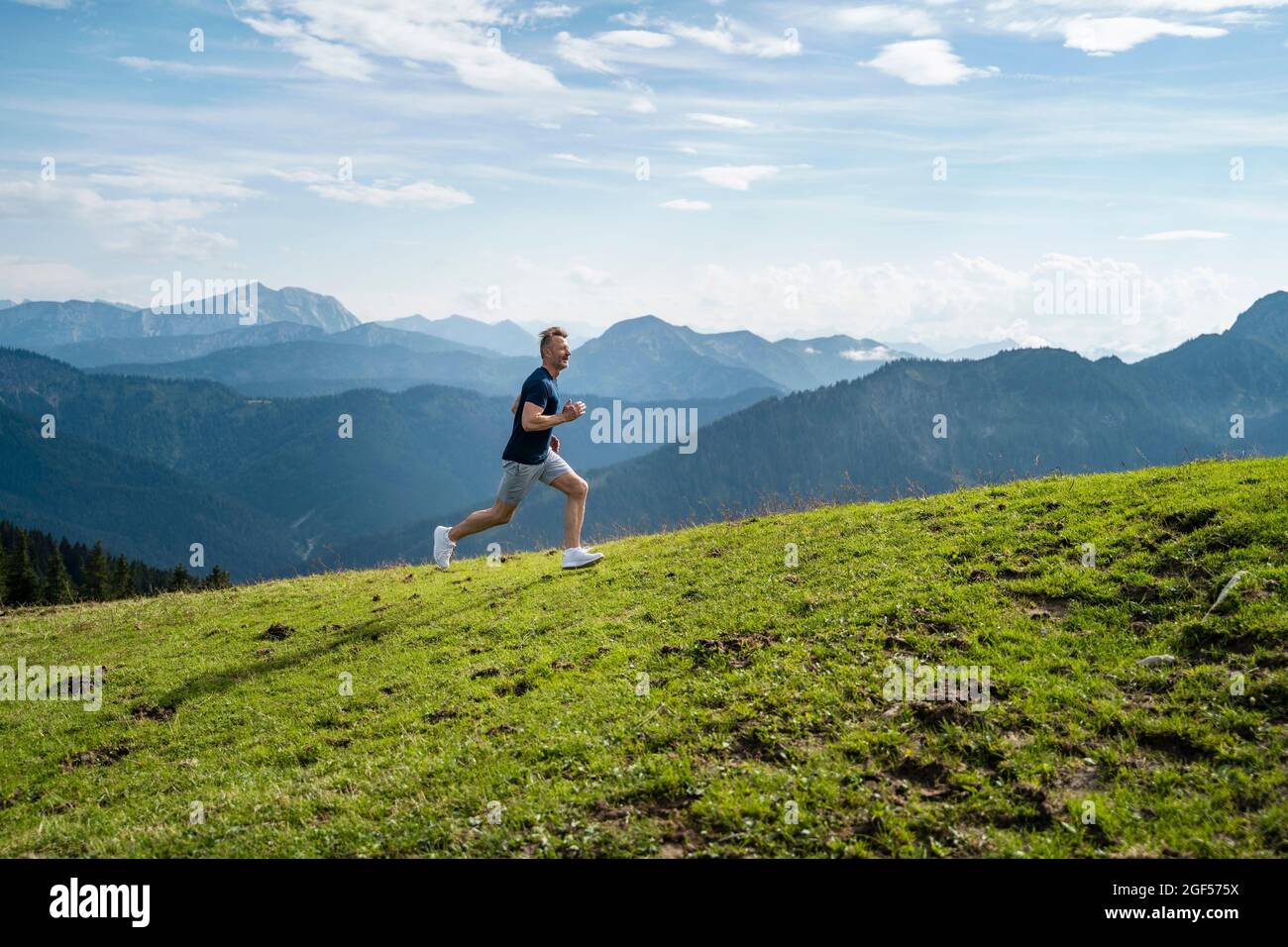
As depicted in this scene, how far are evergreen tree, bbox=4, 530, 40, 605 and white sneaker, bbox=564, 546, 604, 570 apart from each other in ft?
194

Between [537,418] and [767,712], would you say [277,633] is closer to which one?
[537,418]

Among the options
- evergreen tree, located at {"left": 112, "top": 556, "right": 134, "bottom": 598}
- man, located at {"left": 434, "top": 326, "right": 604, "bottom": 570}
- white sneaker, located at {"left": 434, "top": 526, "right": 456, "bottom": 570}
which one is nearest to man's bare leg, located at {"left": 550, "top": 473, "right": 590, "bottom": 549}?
man, located at {"left": 434, "top": 326, "right": 604, "bottom": 570}

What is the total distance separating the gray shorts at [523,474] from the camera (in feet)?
47.0

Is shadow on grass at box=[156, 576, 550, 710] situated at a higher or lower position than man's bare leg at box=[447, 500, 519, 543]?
lower

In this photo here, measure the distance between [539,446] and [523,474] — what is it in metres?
0.62

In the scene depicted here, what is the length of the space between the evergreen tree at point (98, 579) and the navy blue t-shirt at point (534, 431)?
65.6 metres

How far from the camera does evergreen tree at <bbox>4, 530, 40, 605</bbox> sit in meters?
56.5

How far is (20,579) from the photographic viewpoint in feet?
188

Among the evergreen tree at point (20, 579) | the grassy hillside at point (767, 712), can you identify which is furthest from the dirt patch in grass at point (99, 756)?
the evergreen tree at point (20, 579)

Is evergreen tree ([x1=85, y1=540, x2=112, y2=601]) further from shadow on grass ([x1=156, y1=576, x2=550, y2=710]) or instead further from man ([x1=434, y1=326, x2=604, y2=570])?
man ([x1=434, y1=326, x2=604, y2=570])

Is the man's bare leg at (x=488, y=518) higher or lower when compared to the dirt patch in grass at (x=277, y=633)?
higher

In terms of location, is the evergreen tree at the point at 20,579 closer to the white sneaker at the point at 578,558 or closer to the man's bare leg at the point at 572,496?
the white sneaker at the point at 578,558

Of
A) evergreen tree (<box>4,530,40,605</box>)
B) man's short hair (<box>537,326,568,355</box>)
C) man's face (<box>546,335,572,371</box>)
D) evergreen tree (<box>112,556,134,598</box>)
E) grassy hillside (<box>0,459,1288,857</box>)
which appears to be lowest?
evergreen tree (<box>112,556,134,598</box>)
